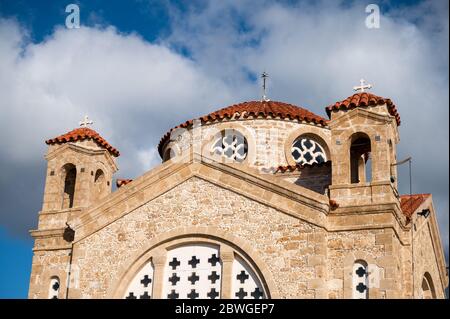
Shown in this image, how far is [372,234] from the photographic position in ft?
64.8

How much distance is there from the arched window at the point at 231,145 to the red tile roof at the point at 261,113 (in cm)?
58

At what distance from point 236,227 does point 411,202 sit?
588 cm

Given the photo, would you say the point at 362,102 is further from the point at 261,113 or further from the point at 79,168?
the point at 79,168

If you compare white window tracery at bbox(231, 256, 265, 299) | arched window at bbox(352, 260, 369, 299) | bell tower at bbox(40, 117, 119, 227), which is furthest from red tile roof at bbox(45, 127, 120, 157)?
arched window at bbox(352, 260, 369, 299)

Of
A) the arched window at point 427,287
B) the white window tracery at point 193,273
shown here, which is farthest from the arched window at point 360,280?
the arched window at point 427,287

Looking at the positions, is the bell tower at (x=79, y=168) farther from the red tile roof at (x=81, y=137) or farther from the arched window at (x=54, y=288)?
the arched window at (x=54, y=288)

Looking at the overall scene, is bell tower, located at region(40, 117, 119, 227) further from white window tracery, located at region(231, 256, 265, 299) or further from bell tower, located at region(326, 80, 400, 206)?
bell tower, located at region(326, 80, 400, 206)

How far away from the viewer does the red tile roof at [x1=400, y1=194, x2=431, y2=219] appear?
22.1 m

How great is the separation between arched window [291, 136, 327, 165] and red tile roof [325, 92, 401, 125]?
5666mm

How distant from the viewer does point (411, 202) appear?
926 inches

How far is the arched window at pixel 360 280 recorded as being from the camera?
1931 cm

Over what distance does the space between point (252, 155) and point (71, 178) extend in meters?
6.04

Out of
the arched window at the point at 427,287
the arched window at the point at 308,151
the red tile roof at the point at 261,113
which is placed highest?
the red tile roof at the point at 261,113
